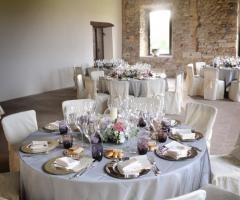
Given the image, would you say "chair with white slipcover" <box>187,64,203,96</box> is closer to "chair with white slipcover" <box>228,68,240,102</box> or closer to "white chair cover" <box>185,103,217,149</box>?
"chair with white slipcover" <box>228,68,240,102</box>

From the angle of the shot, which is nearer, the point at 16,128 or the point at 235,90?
the point at 16,128

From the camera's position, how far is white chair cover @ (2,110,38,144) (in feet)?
10.9

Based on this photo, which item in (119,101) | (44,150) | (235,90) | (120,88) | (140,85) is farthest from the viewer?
(235,90)

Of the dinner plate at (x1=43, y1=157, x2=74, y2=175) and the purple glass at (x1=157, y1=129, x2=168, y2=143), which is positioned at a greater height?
the purple glass at (x1=157, y1=129, x2=168, y2=143)

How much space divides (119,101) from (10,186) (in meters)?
1.71

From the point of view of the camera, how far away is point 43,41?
9.71 metres

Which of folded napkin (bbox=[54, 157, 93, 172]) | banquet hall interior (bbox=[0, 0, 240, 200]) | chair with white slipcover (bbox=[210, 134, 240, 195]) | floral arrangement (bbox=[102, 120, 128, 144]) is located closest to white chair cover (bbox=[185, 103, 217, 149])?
banquet hall interior (bbox=[0, 0, 240, 200])

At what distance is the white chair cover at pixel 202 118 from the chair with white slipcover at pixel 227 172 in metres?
0.41

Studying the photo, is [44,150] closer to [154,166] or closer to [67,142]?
[67,142]

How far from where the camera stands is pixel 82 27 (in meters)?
11.2

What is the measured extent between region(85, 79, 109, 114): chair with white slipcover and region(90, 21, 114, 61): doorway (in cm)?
543

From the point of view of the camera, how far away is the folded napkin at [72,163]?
7.06ft

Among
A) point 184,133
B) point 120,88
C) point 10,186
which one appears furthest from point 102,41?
point 10,186

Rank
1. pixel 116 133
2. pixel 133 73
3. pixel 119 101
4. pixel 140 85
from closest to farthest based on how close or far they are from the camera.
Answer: pixel 116 133
pixel 119 101
pixel 140 85
pixel 133 73
